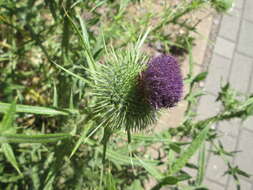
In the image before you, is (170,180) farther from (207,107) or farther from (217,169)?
(207,107)

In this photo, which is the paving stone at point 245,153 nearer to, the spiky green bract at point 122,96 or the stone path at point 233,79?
the stone path at point 233,79

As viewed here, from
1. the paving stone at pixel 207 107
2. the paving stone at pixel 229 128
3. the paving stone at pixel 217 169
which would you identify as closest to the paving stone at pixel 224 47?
the paving stone at pixel 207 107

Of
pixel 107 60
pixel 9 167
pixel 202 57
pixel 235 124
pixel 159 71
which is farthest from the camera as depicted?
pixel 202 57

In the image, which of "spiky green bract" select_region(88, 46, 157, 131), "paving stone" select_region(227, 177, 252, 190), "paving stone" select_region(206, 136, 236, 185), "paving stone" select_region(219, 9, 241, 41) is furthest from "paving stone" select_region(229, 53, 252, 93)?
"spiky green bract" select_region(88, 46, 157, 131)

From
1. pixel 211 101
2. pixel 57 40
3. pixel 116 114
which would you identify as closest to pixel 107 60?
pixel 116 114

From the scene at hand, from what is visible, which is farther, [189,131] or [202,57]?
[202,57]

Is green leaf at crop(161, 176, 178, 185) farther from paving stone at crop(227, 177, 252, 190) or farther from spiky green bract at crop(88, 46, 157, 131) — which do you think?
paving stone at crop(227, 177, 252, 190)

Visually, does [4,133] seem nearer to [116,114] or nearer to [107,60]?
[116,114]
